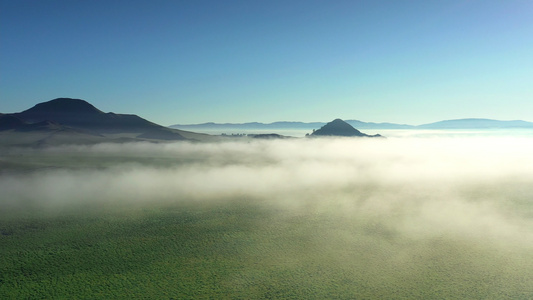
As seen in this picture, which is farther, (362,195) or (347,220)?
(362,195)

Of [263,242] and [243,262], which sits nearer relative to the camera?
[243,262]

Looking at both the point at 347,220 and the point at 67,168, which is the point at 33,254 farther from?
the point at 67,168

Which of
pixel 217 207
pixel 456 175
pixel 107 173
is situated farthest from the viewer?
pixel 456 175

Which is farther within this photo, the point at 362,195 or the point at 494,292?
the point at 362,195

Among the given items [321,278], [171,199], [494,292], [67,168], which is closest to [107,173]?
[67,168]

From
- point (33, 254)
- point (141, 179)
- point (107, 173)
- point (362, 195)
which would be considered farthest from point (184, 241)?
point (107, 173)

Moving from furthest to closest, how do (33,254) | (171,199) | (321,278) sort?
(171,199) → (33,254) → (321,278)

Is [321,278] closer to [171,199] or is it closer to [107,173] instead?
[171,199]

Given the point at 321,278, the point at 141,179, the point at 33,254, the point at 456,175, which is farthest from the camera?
the point at 456,175

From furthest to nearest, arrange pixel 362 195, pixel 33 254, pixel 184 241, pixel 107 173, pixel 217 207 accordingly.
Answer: pixel 107 173
pixel 362 195
pixel 217 207
pixel 184 241
pixel 33 254
